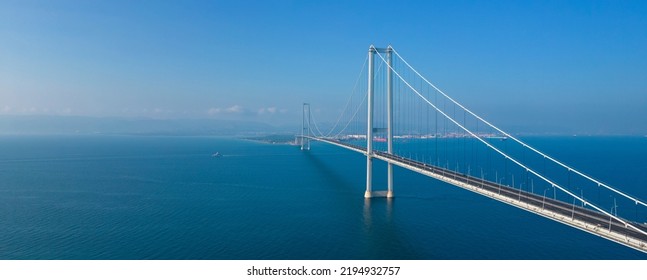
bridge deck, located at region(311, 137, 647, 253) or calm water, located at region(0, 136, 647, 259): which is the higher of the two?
bridge deck, located at region(311, 137, 647, 253)

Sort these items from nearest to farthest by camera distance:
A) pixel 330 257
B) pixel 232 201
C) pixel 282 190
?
1. pixel 330 257
2. pixel 232 201
3. pixel 282 190

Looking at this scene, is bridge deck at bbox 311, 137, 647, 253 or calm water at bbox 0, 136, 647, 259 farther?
calm water at bbox 0, 136, 647, 259

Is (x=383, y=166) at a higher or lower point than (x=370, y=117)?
lower

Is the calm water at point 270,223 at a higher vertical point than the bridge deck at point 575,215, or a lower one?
lower

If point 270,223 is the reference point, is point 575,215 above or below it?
above

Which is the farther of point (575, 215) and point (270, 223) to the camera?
point (270, 223)

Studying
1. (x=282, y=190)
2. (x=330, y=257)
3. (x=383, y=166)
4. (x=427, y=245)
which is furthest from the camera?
(x=383, y=166)

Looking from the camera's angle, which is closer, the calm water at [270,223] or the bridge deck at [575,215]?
the bridge deck at [575,215]

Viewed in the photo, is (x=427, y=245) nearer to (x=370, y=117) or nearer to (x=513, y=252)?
(x=513, y=252)

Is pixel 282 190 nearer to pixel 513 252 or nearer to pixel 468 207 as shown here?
pixel 468 207

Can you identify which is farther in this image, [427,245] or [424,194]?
[424,194]

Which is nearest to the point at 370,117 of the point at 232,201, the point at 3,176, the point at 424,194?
the point at 424,194
